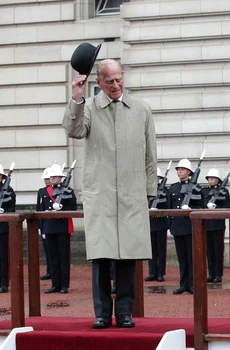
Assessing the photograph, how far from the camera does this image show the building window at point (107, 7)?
20594 millimetres

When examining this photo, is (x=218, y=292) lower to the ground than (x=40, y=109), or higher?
lower

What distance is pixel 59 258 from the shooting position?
16.0m

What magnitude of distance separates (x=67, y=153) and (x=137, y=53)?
229 cm

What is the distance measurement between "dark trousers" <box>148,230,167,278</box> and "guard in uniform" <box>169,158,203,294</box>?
866mm

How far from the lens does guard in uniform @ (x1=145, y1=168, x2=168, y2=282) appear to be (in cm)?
1653

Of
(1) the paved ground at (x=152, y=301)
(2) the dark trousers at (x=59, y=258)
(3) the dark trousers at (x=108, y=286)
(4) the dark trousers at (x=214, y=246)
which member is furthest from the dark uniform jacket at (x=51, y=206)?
(3) the dark trousers at (x=108, y=286)

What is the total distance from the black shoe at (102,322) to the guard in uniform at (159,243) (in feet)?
27.5

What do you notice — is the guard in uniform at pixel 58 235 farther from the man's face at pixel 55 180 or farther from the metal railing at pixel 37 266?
the metal railing at pixel 37 266

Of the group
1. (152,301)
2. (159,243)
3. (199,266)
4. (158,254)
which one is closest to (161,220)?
(159,243)

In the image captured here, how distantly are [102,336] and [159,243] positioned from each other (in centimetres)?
935

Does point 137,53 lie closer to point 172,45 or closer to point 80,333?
point 172,45

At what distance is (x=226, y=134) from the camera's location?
18750 millimetres

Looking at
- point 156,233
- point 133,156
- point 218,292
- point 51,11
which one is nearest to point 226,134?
point 156,233

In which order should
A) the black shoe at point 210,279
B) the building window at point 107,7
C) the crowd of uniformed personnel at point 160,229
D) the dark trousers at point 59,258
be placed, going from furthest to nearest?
1. the building window at point 107,7
2. the dark trousers at point 59,258
3. the crowd of uniformed personnel at point 160,229
4. the black shoe at point 210,279
